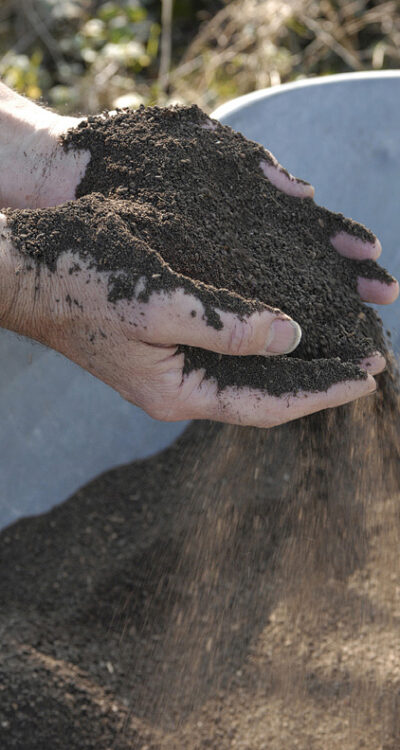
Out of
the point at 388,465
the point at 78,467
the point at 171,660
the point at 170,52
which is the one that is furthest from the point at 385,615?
the point at 170,52

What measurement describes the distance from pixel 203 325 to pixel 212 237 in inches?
7.4

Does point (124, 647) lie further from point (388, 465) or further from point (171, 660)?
point (388, 465)

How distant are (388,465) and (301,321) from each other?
41 centimetres

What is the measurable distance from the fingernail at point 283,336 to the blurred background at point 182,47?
165cm

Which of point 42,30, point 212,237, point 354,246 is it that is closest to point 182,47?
point 42,30

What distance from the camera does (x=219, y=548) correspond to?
4.69 feet

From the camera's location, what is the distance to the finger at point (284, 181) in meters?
1.20

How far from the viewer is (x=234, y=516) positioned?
4.74ft

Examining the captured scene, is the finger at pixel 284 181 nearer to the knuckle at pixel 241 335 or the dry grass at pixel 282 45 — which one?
the knuckle at pixel 241 335

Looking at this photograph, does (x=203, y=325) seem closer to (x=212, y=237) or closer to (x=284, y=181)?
(x=212, y=237)

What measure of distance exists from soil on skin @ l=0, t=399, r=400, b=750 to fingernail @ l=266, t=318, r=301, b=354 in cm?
32

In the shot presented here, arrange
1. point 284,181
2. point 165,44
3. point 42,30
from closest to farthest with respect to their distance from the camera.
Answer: point 284,181, point 165,44, point 42,30

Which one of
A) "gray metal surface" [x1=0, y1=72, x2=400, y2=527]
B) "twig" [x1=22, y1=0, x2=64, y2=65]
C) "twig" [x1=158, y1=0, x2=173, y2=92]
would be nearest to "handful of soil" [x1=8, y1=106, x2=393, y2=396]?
"gray metal surface" [x1=0, y1=72, x2=400, y2=527]

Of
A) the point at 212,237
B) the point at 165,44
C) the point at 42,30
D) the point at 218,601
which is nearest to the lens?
the point at 212,237
